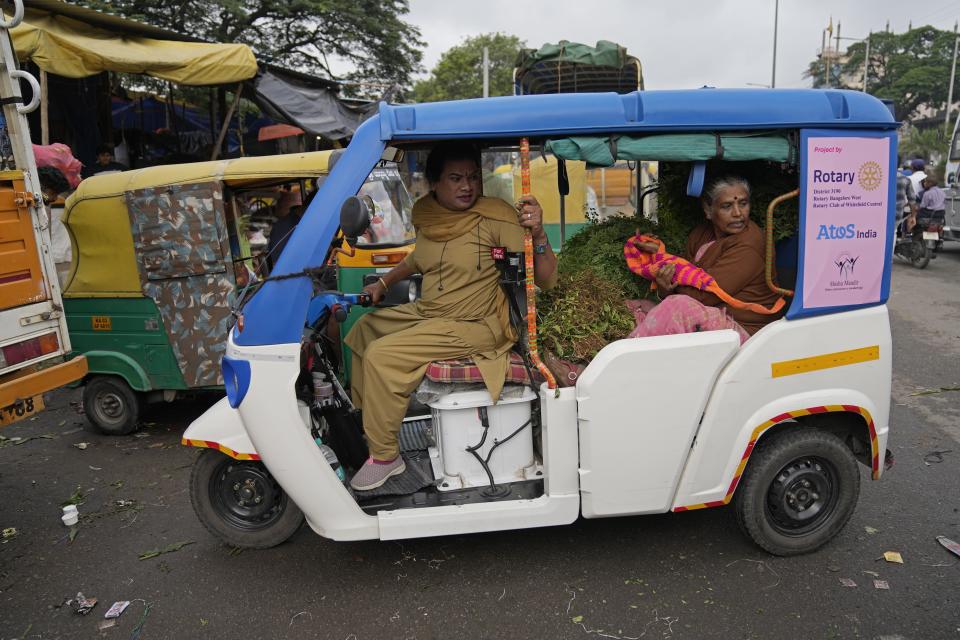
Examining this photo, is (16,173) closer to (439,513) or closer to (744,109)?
(439,513)

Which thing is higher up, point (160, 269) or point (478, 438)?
point (160, 269)

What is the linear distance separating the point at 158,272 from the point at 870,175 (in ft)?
15.7

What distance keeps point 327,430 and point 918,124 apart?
61.1m

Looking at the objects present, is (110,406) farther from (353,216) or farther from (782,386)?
(782,386)

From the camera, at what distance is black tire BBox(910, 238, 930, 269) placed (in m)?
11.6

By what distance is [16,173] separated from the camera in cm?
381

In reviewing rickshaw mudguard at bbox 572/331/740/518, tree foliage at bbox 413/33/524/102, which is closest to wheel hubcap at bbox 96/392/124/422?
rickshaw mudguard at bbox 572/331/740/518

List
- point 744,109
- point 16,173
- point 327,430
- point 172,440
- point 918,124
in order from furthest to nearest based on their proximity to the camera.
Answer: point 918,124
point 172,440
point 16,173
point 327,430
point 744,109

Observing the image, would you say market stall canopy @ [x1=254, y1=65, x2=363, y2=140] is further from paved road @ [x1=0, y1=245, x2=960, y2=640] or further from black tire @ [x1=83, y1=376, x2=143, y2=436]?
paved road @ [x1=0, y1=245, x2=960, y2=640]

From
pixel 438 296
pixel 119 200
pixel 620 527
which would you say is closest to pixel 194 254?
pixel 119 200

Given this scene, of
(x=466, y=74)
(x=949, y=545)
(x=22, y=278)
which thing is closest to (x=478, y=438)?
(x=949, y=545)

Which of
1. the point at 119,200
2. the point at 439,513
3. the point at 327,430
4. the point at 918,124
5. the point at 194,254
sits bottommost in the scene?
the point at 439,513

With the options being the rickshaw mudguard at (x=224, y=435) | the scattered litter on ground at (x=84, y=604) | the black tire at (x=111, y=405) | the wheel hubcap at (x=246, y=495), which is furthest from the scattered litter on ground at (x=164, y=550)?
the black tire at (x=111, y=405)

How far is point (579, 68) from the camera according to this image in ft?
12.3
